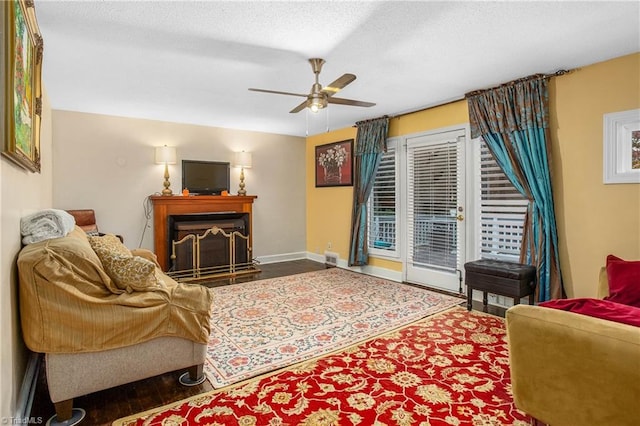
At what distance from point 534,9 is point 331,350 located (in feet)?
9.04

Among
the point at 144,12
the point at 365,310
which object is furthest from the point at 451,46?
the point at 365,310

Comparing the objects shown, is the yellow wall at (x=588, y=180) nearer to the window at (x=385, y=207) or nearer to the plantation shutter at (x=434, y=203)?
the plantation shutter at (x=434, y=203)

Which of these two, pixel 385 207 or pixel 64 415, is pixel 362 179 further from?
pixel 64 415

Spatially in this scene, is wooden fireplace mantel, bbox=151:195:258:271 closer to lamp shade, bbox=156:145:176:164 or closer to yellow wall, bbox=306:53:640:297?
lamp shade, bbox=156:145:176:164

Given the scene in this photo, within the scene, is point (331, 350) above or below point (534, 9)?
below

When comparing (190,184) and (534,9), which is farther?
(190,184)

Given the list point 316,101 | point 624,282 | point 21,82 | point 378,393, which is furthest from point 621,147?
point 21,82

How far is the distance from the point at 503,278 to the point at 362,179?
2669mm

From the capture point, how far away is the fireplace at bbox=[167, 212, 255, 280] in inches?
199

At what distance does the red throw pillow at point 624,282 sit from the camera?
6.91ft

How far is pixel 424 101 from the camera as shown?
4.27 m

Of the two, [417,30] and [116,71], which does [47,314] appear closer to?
[116,71]

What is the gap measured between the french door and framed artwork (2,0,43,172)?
160 inches

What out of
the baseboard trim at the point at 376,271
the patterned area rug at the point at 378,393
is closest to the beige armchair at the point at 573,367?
the patterned area rug at the point at 378,393
